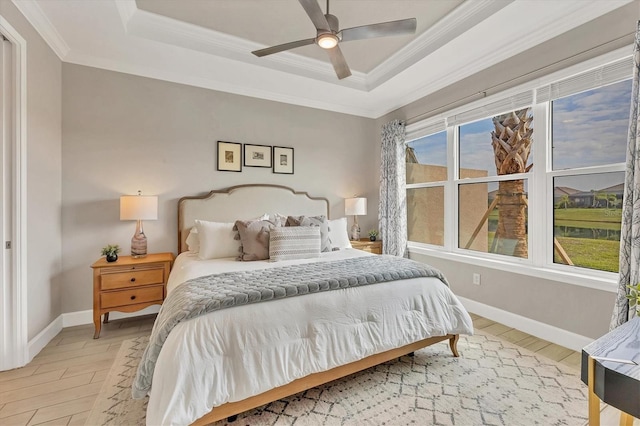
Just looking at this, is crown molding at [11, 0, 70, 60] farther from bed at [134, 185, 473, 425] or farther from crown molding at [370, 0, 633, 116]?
crown molding at [370, 0, 633, 116]

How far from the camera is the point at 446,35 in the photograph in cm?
274

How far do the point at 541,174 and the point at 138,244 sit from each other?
406 centimetres

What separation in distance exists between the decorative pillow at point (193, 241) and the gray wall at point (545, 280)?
3.01 metres

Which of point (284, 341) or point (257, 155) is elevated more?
point (257, 155)

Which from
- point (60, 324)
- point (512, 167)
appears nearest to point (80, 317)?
point (60, 324)

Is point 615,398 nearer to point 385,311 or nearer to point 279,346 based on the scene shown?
point 385,311

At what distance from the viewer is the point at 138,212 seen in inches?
112

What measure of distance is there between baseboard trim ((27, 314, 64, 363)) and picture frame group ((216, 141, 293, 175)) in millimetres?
2235

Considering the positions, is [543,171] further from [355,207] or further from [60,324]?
[60,324]

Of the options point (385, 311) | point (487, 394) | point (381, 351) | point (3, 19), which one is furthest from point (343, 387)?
point (3, 19)

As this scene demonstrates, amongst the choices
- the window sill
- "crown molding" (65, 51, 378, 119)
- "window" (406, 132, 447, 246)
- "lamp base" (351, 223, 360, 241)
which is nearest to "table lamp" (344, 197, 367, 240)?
"lamp base" (351, 223, 360, 241)

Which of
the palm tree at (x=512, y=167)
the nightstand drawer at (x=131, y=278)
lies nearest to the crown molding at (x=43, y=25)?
the nightstand drawer at (x=131, y=278)

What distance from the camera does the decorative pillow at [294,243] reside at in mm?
2766

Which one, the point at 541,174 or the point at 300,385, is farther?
the point at 541,174
